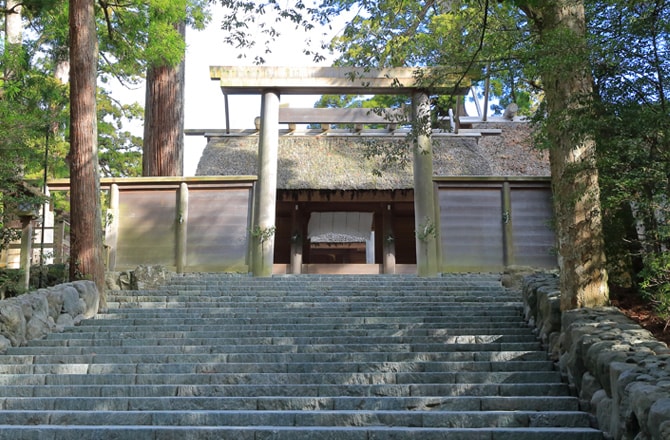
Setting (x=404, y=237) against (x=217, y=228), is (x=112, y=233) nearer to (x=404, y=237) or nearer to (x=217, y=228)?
(x=217, y=228)

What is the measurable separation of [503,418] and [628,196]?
7.82 ft

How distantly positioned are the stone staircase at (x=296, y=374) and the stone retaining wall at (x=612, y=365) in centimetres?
23

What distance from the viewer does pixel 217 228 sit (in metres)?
13.0

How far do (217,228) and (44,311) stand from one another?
4.84 metres

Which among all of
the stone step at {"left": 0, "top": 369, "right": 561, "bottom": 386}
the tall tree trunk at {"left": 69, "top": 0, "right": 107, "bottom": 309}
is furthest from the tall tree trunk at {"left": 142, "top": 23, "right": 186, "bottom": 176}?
the stone step at {"left": 0, "top": 369, "right": 561, "bottom": 386}

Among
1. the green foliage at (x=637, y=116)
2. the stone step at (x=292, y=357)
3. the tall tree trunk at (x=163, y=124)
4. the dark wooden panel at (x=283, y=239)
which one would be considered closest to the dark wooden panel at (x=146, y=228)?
the tall tree trunk at (x=163, y=124)

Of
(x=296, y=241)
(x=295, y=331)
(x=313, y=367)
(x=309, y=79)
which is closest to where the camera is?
(x=313, y=367)

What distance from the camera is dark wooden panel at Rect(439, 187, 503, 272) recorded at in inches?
504

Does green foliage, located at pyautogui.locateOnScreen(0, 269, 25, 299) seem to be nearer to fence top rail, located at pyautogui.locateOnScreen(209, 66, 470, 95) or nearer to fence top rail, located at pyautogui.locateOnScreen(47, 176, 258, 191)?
fence top rail, located at pyautogui.locateOnScreen(47, 176, 258, 191)

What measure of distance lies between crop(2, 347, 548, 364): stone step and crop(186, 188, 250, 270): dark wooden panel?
220 inches

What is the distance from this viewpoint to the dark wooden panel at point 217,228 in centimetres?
1287

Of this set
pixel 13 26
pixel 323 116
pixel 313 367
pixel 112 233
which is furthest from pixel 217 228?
pixel 13 26

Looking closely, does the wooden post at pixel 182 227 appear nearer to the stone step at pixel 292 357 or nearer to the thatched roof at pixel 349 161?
the thatched roof at pixel 349 161

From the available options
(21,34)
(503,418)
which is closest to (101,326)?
(503,418)
